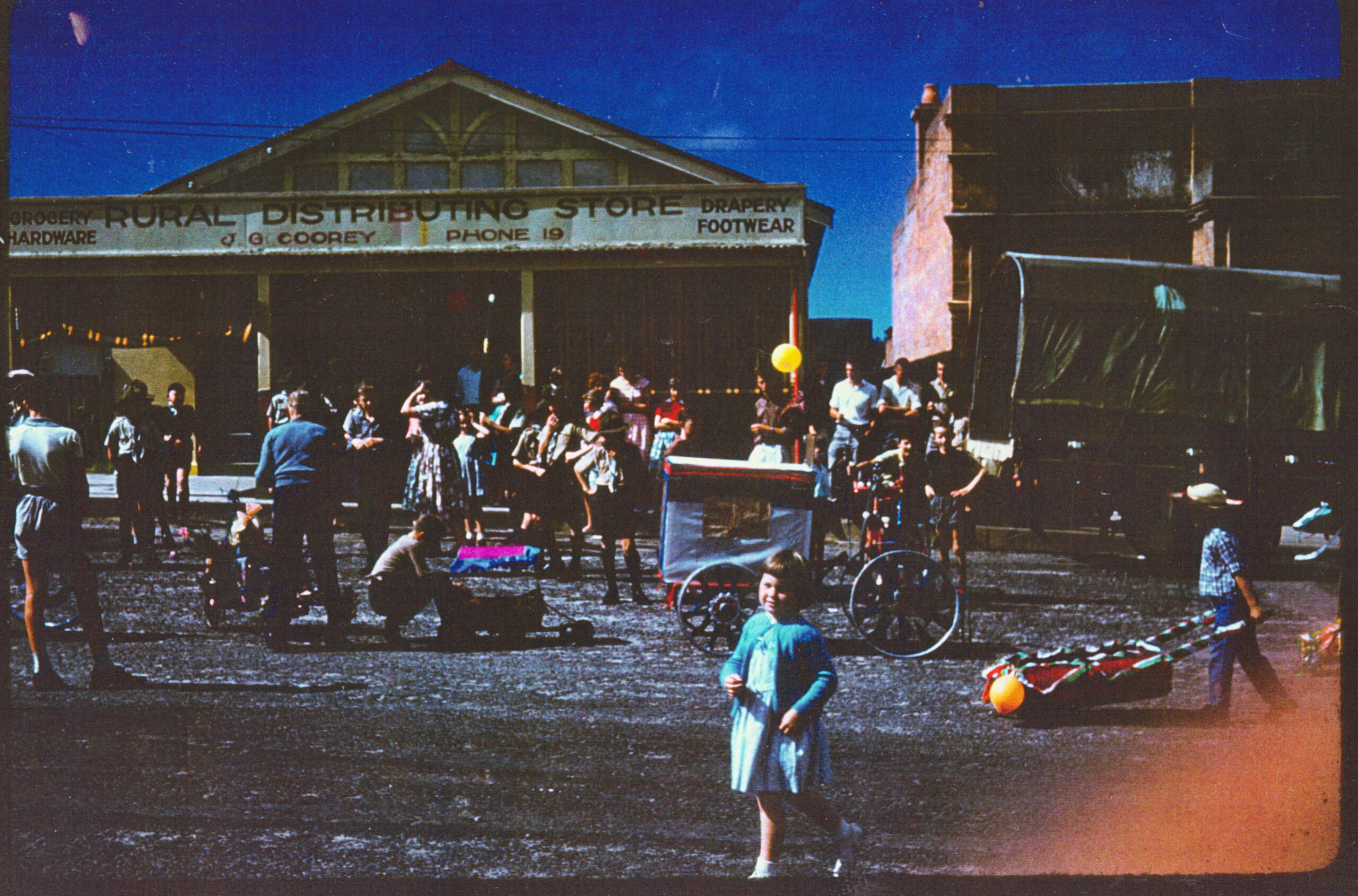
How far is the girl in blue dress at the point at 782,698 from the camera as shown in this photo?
4055 millimetres

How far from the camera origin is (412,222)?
999cm

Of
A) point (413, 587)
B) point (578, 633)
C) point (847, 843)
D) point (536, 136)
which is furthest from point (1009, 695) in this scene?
point (536, 136)

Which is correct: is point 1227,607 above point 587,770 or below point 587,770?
above

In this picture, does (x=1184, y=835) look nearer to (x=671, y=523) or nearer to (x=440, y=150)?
(x=671, y=523)

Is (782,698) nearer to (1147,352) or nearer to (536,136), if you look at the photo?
(1147,352)

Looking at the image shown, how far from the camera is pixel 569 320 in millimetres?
13656

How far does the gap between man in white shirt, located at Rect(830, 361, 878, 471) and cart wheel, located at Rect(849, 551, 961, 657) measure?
453 centimetres

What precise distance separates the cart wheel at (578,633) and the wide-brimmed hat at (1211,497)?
13.7ft

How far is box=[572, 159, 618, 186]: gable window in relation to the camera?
10086 millimetres

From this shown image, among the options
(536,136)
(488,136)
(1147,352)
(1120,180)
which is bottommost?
(1147,352)

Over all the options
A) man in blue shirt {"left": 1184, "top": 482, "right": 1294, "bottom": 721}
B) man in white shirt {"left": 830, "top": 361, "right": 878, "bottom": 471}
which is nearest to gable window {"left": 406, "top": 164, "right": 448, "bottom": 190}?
man in white shirt {"left": 830, "top": 361, "right": 878, "bottom": 471}

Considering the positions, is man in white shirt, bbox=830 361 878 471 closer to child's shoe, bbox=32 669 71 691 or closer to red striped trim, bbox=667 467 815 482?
red striped trim, bbox=667 467 815 482

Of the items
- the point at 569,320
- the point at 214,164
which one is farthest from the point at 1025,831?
the point at 569,320

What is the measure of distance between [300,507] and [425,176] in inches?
189
